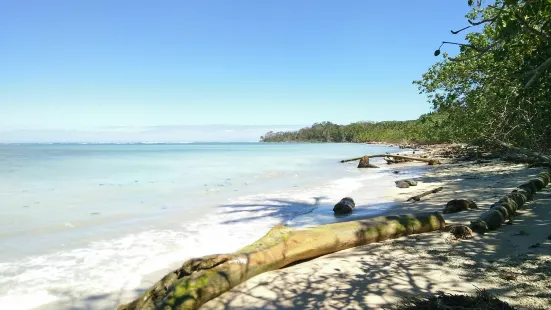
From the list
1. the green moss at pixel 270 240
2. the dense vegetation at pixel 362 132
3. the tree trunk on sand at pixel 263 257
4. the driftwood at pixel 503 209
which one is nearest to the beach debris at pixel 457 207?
the driftwood at pixel 503 209

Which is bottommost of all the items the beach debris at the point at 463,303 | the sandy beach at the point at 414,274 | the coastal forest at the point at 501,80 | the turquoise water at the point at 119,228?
the turquoise water at the point at 119,228

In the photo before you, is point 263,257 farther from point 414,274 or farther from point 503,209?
point 503,209

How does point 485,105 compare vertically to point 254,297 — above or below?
above

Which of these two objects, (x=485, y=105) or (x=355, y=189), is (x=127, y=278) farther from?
(x=485, y=105)

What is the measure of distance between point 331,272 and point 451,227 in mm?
2788

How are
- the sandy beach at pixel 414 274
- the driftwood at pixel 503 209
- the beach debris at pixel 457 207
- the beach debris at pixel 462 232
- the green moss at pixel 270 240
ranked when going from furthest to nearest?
the beach debris at pixel 457 207, the driftwood at pixel 503 209, the beach debris at pixel 462 232, the green moss at pixel 270 240, the sandy beach at pixel 414 274

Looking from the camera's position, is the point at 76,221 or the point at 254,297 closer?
the point at 254,297

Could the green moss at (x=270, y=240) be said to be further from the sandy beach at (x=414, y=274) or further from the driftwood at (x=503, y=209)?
the driftwood at (x=503, y=209)

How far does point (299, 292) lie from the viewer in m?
4.54

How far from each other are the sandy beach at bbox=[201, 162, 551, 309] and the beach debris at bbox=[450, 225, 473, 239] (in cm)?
14

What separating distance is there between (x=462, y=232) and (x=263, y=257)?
10.9ft

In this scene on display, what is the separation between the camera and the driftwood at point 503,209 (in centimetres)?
638

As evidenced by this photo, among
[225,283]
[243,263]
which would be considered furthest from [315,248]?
[225,283]

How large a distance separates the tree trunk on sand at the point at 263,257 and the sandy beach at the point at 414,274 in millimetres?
136
